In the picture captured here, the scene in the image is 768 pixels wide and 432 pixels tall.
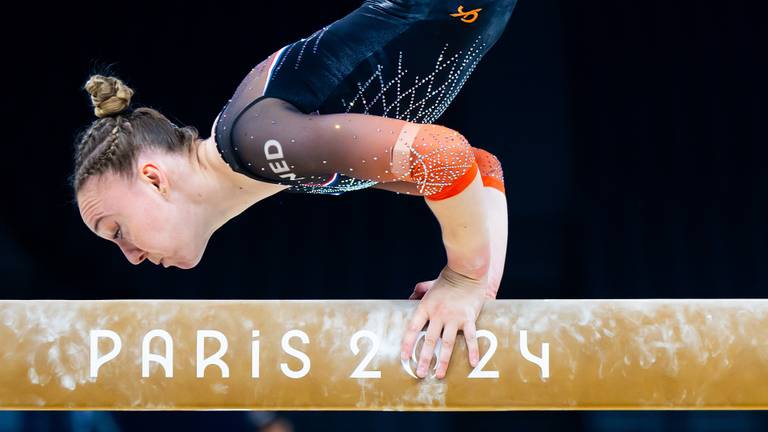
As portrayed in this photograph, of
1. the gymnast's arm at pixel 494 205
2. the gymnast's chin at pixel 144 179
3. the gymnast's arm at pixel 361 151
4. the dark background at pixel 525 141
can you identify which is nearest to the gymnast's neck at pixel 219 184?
the gymnast's chin at pixel 144 179

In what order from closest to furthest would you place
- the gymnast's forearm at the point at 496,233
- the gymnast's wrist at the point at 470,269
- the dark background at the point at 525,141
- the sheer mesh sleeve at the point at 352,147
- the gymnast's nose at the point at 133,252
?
the sheer mesh sleeve at the point at 352,147 < the gymnast's wrist at the point at 470,269 < the gymnast's nose at the point at 133,252 < the gymnast's forearm at the point at 496,233 < the dark background at the point at 525,141

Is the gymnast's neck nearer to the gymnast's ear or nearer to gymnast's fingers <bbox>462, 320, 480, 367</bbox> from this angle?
the gymnast's ear

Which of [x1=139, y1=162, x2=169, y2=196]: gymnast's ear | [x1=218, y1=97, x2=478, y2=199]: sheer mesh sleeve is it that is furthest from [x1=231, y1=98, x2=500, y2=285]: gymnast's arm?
[x1=139, y1=162, x2=169, y2=196]: gymnast's ear

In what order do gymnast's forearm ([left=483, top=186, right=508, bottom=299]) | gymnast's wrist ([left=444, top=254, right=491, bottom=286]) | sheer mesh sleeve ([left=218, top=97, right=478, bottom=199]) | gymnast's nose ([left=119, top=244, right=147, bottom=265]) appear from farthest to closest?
gymnast's forearm ([left=483, top=186, right=508, bottom=299]), gymnast's nose ([left=119, top=244, right=147, bottom=265]), gymnast's wrist ([left=444, top=254, right=491, bottom=286]), sheer mesh sleeve ([left=218, top=97, right=478, bottom=199])

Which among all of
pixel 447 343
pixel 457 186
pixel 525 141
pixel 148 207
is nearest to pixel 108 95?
pixel 148 207

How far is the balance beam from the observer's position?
2107 mm

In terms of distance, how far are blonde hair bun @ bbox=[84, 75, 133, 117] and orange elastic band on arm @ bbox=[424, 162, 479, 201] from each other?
2.24 ft

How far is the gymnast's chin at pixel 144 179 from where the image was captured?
203 centimetres

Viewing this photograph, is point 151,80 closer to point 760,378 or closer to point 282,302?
point 282,302

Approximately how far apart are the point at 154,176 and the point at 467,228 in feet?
2.12

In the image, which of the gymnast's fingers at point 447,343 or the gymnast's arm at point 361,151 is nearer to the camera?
the gymnast's arm at point 361,151

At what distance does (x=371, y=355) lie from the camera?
2.11 m

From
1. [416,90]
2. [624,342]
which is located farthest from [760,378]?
[416,90]

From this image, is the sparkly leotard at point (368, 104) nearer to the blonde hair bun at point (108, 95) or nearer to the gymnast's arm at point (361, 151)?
the gymnast's arm at point (361, 151)
